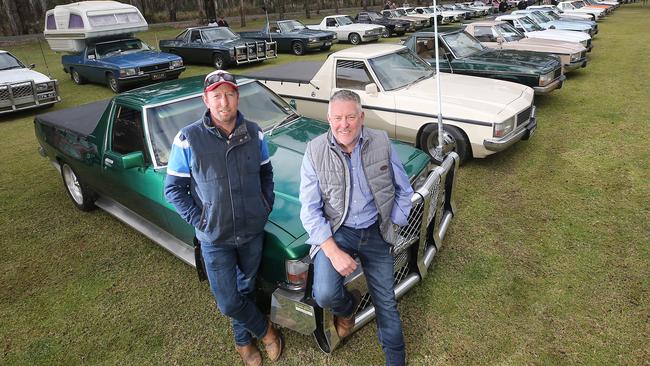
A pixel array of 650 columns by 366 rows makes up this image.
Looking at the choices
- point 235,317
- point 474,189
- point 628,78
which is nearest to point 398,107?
point 474,189

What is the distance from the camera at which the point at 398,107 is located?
5840mm

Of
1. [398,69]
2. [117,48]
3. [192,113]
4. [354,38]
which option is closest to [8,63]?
[117,48]

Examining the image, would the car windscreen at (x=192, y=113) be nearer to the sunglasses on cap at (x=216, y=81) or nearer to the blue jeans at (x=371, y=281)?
the sunglasses on cap at (x=216, y=81)

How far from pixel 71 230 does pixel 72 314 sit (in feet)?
5.18

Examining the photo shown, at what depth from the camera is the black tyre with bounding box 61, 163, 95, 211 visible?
16.2 ft

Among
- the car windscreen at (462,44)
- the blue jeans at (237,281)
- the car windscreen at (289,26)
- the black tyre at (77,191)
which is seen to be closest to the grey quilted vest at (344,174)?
the blue jeans at (237,281)

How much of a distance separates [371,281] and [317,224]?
0.53m

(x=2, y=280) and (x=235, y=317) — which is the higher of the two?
(x=235, y=317)

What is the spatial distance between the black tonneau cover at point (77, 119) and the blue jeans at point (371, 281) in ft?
11.2

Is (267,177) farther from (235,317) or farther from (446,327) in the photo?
(446,327)

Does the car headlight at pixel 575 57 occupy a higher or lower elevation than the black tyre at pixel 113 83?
lower

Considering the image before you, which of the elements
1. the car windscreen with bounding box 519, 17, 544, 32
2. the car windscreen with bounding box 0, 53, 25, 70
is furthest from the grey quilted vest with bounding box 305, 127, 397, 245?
the car windscreen with bounding box 519, 17, 544, 32

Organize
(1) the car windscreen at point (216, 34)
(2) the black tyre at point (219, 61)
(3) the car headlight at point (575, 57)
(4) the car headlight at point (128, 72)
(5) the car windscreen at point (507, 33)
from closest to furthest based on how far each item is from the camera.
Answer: (3) the car headlight at point (575, 57)
(5) the car windscreen at point (507, 33)
(4) the car headlight at point (128, 72)
(2) the black tyre at point (219, 61)
(1) the car windscreen at point (216, 34)

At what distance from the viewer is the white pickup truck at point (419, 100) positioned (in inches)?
213
